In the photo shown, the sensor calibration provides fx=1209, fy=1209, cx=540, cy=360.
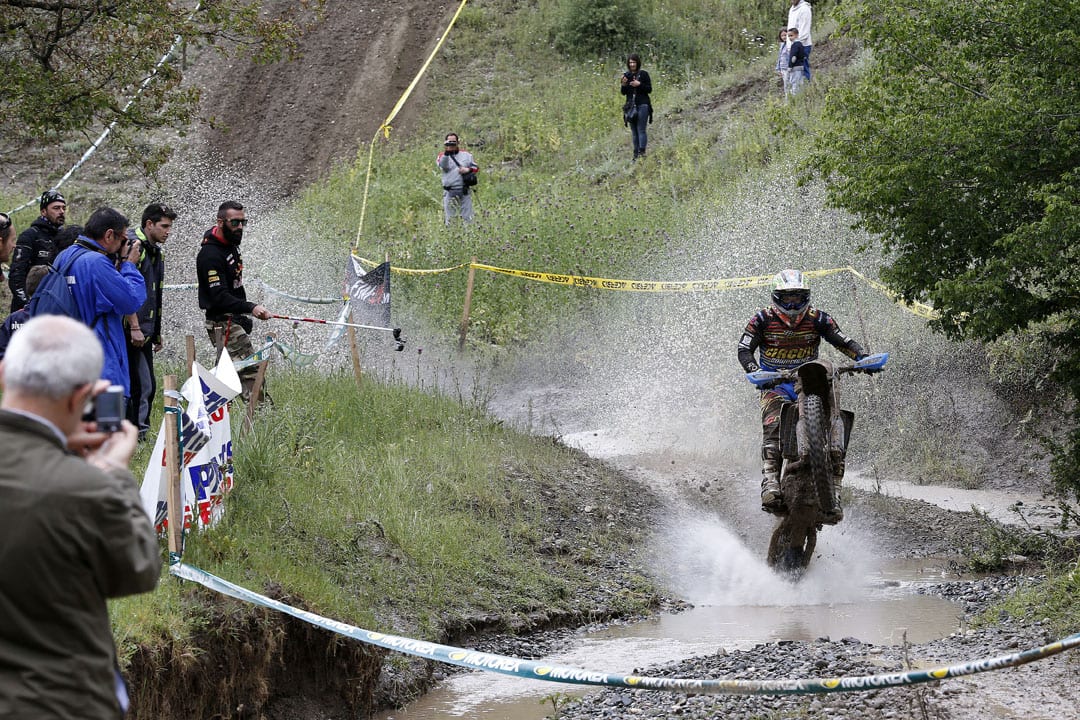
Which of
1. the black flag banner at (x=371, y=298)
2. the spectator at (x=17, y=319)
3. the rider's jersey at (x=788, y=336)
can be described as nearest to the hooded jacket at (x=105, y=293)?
the spectator at (x=17, y=319)

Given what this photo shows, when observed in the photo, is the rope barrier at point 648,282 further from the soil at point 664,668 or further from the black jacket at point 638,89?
the black jacket at point 638,89

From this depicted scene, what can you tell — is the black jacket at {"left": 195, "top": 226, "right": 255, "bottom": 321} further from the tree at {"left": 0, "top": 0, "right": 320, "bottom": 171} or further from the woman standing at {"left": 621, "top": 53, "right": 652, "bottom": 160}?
the woman standing at {"left": 621, "top": 53, "right": 652, "bottom": 160}

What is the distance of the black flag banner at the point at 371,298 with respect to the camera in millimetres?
15766

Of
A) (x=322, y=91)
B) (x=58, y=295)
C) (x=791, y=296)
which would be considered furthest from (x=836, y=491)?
(x=322, y=91)

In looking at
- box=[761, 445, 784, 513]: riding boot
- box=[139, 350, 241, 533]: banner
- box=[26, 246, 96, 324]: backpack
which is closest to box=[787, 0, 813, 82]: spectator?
box=[761, 445, 784, 513]: riding boot

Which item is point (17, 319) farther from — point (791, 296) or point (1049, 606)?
point (1049, 606)

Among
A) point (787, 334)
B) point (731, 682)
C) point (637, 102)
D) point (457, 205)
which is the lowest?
point (731, 682)

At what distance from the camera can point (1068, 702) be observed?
577 centimetres

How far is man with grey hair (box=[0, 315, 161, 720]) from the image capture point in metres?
3.23

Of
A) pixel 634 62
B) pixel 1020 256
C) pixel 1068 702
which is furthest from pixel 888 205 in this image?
pixel 634 62

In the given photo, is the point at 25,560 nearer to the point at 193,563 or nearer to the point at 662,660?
the point at 193,563

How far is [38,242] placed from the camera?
10.6 meters

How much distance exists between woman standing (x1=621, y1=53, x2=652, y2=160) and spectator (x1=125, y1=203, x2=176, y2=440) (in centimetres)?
1603

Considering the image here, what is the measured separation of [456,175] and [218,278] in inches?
489
